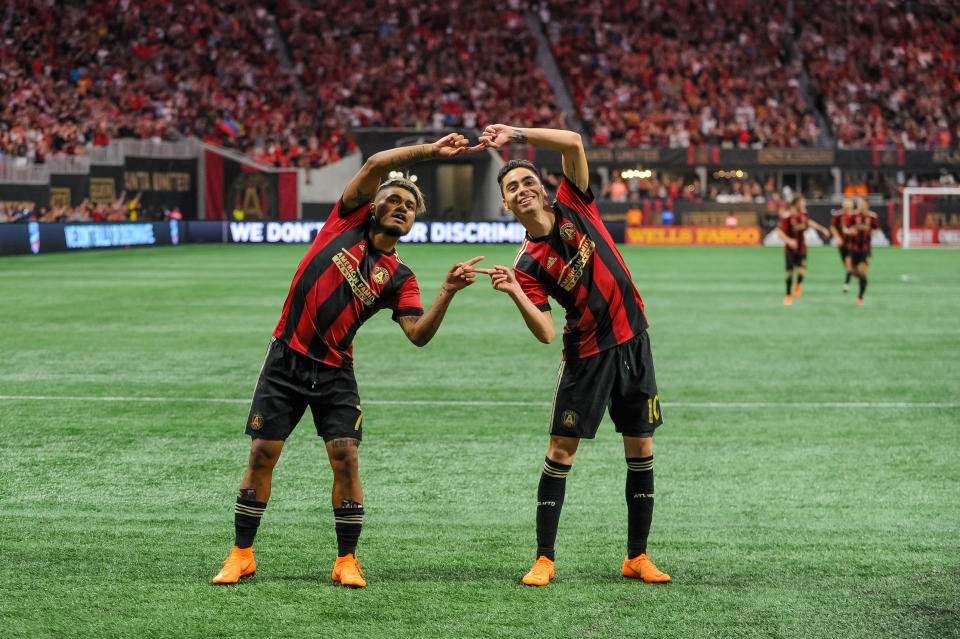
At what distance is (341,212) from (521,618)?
2.08 metres

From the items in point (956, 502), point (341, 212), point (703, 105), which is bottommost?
point (956, 502)

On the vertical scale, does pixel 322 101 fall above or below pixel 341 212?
above

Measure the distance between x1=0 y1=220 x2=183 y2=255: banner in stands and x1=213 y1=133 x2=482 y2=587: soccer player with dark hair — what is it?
28.8 m

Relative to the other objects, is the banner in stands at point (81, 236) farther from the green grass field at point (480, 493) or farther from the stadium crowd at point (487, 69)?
the green grass field at point (480, 493)

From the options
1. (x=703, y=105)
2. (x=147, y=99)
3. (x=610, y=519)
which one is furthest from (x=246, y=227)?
(x=610, y=519)

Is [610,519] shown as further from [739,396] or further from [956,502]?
[739,396]

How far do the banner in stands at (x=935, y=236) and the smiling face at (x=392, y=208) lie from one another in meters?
39.0

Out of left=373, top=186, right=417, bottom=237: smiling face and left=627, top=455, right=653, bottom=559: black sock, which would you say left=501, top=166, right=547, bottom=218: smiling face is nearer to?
left=373, top=186, right=417, bottom=237: smiling face

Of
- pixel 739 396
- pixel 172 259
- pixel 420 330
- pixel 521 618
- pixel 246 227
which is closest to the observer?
pixel 521 618

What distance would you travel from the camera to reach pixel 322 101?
45.9 metres

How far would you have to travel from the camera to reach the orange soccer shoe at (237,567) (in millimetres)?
5102

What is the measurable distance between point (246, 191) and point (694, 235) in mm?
17626

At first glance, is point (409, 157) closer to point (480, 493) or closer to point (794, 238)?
point (480, 493)

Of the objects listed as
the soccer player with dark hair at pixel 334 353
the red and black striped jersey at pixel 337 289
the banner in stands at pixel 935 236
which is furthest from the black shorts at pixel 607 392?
the banner in stands at pixel 935 236
